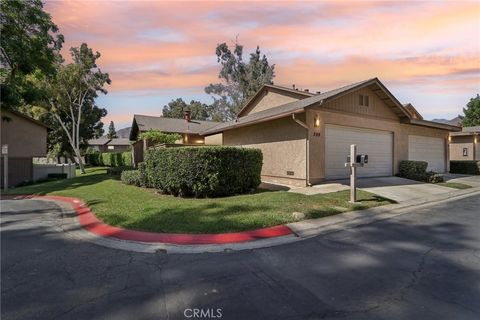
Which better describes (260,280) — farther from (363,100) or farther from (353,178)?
(363,100)

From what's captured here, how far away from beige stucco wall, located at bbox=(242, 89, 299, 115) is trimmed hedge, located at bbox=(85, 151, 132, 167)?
14.0 metres

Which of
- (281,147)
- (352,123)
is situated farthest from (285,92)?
(281,147)

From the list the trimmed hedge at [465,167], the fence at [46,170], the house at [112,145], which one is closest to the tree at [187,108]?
the house at [112,145]

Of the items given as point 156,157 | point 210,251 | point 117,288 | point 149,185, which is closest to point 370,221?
point 210,251

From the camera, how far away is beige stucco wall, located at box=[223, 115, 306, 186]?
45.7 feet

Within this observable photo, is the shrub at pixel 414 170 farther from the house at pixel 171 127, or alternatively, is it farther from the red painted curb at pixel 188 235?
the house at pixel 171 127

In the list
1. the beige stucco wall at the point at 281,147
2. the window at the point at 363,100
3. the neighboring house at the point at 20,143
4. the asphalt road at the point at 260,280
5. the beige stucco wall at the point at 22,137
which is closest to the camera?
the asphalt road at the point at 260,280

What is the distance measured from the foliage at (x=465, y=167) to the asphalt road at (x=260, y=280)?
19433mm

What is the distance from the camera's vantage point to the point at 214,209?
882cm

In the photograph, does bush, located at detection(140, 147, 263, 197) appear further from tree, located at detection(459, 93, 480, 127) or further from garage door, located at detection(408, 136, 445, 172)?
tree, located at detection(459, 93, 480, 127)

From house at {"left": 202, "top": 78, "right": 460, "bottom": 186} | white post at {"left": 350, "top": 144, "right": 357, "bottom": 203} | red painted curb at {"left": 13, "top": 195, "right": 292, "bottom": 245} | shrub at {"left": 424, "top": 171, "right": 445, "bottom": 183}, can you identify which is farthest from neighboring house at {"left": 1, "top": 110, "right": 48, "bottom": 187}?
shrub at {"left": 424, "top": 171, "right": 445, "bottom": 183}

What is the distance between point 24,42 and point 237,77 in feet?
99.0

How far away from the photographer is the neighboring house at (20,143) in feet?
72.5

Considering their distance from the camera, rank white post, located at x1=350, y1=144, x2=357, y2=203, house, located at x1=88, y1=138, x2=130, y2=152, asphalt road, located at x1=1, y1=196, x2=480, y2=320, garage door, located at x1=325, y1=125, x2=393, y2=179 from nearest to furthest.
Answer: asphalt road, located at x1=1, y1=196, x2=480, y2=320, white post, located at x1=350, y1=144, x2=357, y2=203, garage door, located at x1=325, y1=125, x2=393, y2=179, house, located at x1=88, y1=138, x2=130, y2=152
